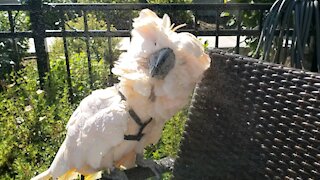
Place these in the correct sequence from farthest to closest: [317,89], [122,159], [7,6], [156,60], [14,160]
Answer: [7,6], [14,160], [122,159], [156,60], [317,89]

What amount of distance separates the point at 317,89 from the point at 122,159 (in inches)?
31.4

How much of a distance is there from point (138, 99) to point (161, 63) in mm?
183

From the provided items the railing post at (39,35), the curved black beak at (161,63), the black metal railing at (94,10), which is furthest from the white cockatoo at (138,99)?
the railing post at (39,35)

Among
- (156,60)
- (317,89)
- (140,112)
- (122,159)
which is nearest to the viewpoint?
(317,89)

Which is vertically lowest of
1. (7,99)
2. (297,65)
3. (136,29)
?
(7,99)

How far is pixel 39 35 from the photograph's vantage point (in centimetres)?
293

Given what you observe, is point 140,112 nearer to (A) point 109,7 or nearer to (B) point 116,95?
(B) point 116,95

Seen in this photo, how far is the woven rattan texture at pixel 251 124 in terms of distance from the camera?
3.48ft

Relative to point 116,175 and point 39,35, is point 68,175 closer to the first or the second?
point 116,175

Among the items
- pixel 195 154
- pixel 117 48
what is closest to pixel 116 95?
pixel 195 154

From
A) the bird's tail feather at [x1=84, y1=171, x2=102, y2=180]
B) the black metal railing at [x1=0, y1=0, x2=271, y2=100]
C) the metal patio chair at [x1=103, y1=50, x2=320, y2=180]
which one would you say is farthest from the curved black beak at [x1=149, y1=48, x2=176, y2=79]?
the black metal railing at [x1=0, y1=0, x2=271, y2=100]

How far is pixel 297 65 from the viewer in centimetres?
141

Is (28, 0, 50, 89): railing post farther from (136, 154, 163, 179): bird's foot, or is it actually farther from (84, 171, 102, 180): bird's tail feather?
(136, 154, 163, 179): bird's foot

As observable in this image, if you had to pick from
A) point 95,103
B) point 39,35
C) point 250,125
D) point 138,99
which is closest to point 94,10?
point 39,35
